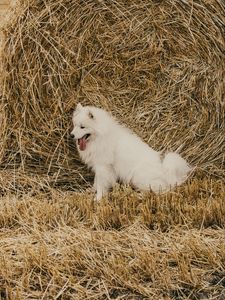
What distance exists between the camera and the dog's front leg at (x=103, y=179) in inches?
189

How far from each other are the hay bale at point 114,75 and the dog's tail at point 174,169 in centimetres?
33

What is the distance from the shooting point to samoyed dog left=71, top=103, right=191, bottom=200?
186 inches

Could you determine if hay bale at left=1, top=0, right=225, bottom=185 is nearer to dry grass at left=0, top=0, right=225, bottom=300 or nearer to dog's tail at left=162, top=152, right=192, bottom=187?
dry grass at left=0, top=0, right=225, bottom=300

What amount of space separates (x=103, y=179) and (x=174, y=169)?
0.53 m

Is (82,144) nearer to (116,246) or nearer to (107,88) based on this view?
(107,88)

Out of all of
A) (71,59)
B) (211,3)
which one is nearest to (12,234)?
(71,59)

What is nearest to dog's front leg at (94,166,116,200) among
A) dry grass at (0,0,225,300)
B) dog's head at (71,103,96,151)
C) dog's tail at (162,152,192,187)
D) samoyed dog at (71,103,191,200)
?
samoyed dog at (71,103,191,200)

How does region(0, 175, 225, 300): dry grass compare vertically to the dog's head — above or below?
below

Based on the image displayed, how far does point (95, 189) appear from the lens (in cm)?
496

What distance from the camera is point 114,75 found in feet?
16.7

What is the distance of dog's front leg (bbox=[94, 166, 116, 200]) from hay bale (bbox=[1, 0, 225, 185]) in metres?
0.28

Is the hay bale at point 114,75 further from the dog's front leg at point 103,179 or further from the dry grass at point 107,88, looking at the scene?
the dog's front leg at point 103,179

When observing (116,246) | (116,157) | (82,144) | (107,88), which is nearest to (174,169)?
(116,157)

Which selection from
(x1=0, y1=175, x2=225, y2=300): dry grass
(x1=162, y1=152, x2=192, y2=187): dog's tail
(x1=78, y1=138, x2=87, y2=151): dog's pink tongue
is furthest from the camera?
(x1=78, y1=138, x2=87, y2=151): dog's pink tongue
